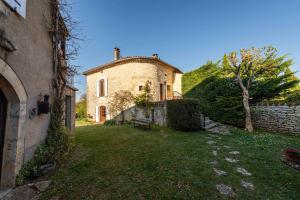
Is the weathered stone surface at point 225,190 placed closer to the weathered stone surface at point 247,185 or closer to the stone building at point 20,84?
the weathered stone surface at point 247,185

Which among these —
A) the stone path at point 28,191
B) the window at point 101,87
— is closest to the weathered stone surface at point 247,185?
the stone path at point 28,191

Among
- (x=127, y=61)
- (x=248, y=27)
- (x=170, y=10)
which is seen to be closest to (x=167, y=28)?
(x=170, y=10)

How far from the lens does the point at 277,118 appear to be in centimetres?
782

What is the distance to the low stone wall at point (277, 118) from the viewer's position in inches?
279

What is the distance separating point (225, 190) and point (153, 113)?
8.57 m

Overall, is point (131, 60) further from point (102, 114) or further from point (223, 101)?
point (223, 101)

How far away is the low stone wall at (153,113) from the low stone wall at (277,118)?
5.71 m

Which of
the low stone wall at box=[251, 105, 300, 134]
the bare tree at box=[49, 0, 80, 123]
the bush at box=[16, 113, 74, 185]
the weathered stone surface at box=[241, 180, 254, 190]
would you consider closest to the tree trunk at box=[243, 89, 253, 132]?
the low stone wall at box=[251, 105, 300, 134]

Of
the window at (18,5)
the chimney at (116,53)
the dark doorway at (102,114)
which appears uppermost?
the chimney at (116,53)

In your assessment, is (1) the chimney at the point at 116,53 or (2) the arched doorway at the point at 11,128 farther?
(1) the chimney at the point at 116,53

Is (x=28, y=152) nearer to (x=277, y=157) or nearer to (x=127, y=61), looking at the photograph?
(x=277, y=157)

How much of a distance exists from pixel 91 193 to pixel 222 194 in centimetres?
224

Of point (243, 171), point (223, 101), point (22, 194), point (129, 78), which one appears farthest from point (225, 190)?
point (129, 78)

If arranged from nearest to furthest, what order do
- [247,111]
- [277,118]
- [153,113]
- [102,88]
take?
[277,118], [247,111], [153,113], [102,88]
